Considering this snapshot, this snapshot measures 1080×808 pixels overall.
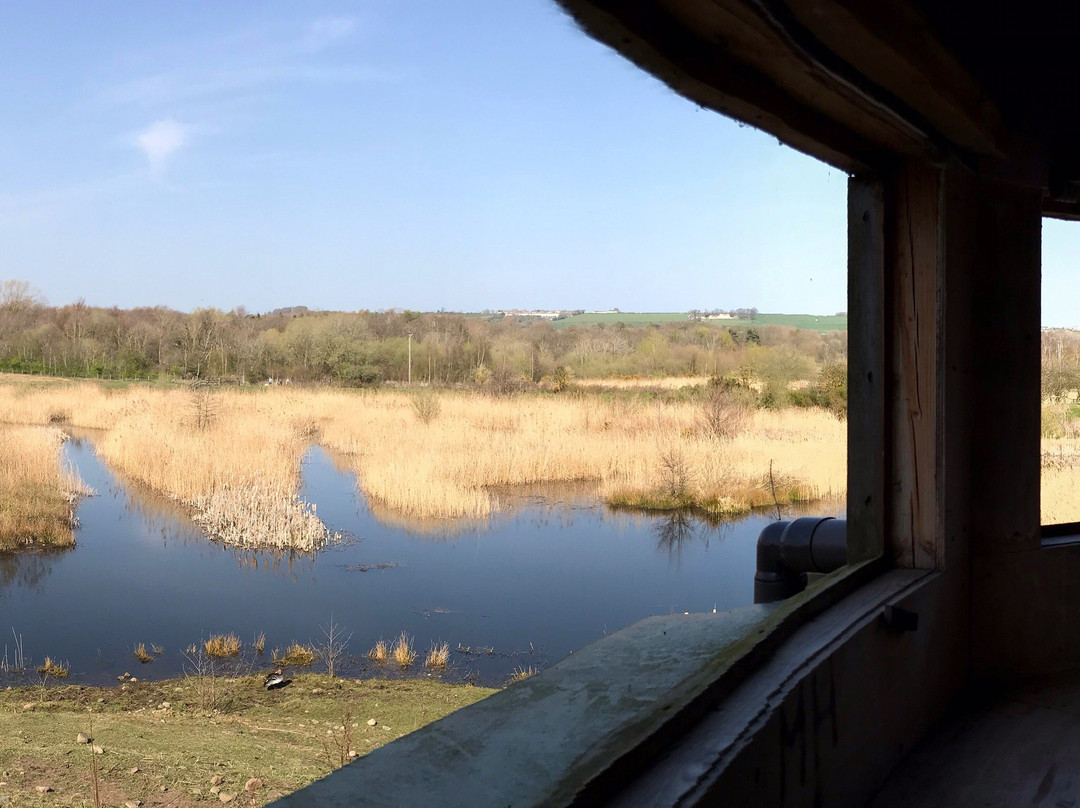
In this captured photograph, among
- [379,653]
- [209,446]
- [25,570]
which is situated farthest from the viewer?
[209,446]

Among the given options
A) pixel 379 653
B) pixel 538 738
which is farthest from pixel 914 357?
pixel 379 653

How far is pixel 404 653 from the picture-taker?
8.08 m

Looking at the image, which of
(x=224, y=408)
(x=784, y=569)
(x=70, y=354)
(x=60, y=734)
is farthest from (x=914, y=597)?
(x=70, y=354)

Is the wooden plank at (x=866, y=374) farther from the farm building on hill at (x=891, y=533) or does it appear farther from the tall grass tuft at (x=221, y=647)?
the tall grass tuft at (x=221, y=647)

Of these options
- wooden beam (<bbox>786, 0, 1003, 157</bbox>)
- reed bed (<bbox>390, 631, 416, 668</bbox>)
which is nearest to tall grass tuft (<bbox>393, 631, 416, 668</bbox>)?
reed bed (<bbox>390, 631, 416, 668</bbox>)

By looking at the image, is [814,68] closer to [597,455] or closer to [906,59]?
[906,59]

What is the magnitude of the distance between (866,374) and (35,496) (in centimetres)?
1360

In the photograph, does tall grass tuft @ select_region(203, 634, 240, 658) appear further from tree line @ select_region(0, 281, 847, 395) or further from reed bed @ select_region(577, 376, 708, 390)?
reed bed @ select_region(577, 376, 708, 390)

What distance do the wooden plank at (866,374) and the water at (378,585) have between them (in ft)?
18.8

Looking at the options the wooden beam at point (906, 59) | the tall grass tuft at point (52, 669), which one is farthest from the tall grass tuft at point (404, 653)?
the wooden beam at point (906, 59)

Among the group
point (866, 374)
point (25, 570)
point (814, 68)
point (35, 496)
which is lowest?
point (25, 570)

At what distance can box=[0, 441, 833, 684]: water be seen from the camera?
8.73m

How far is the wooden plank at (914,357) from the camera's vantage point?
2275 millimetres

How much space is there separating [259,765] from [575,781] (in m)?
4.64
